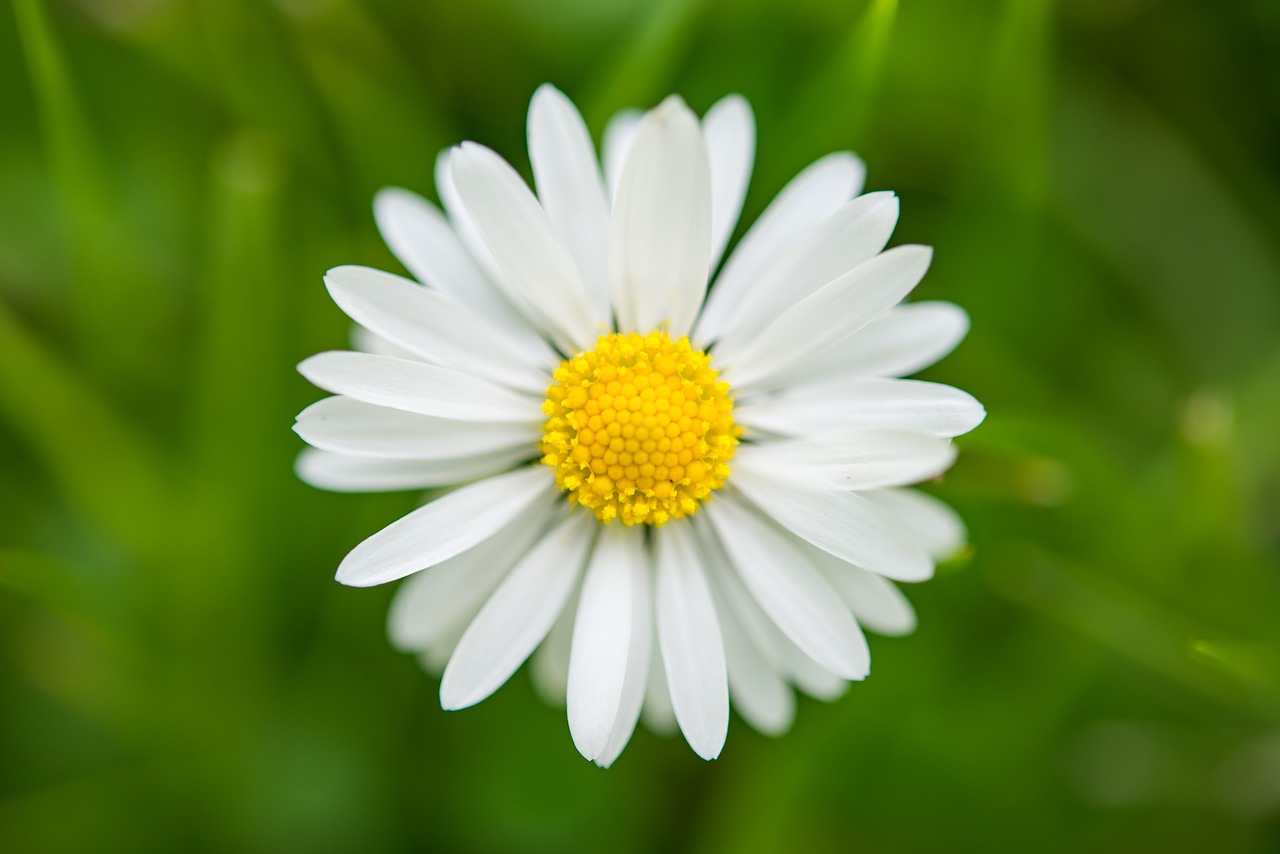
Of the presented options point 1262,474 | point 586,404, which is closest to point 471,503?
point 586,404

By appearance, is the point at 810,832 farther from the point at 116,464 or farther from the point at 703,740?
the point at 116,464

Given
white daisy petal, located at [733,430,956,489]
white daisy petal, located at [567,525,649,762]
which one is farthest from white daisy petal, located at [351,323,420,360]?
white daisy petal, located at [733,430,956,489]

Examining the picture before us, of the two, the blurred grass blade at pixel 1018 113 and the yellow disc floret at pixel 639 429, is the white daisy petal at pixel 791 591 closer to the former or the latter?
the yellow disc floret at pixel 639 429

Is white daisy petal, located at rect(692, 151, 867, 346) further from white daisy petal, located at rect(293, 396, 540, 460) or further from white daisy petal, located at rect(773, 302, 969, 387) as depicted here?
white daisy petal, located at rect(293, 396, 540, 460)

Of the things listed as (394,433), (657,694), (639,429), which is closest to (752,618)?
(657,694)

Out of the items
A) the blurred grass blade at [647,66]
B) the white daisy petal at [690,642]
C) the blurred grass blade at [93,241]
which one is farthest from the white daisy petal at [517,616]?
the blurred grass blade at [93,241]
